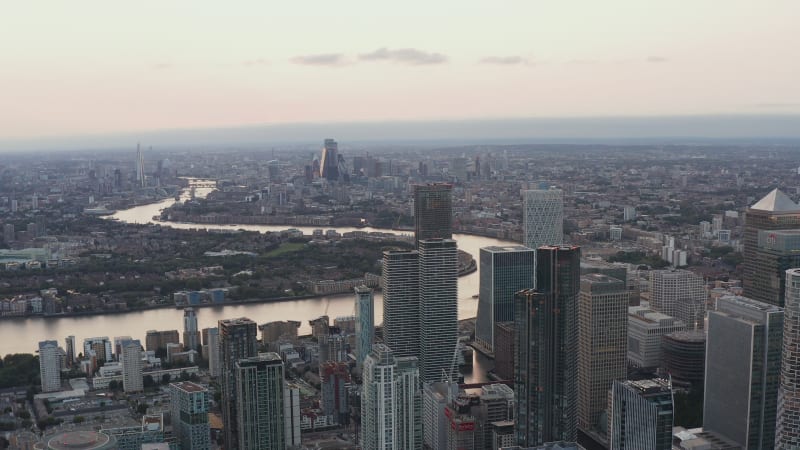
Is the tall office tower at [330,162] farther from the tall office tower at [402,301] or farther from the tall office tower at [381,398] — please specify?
the tall office tower at [381,398]

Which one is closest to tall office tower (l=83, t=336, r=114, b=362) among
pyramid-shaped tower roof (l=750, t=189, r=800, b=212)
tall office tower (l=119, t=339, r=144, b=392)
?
tall office tower (l=119, t=339, r=144, b=392)

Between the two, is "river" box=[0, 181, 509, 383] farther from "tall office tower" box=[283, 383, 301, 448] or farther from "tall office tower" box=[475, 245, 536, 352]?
"tall office tower" box=[283, 383, 301, 448]

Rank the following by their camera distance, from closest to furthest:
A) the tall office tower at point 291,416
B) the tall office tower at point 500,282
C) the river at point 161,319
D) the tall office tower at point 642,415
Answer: the tall office tower at point 642,415 < the tall office tower at point 291,416 < the tall office tower at point 500,282 < the river at point 161,319

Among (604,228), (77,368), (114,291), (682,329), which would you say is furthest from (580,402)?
(604,228)

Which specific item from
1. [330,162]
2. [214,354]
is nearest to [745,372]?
[214,354]

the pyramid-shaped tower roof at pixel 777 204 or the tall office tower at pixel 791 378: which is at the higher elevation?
the pyramid-shaped tower roof at pixel 777 204

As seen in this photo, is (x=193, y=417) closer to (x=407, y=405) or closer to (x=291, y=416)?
(x=291, y=416)

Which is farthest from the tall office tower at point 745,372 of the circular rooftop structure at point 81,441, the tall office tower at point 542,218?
the tall office tower at point 542,218
